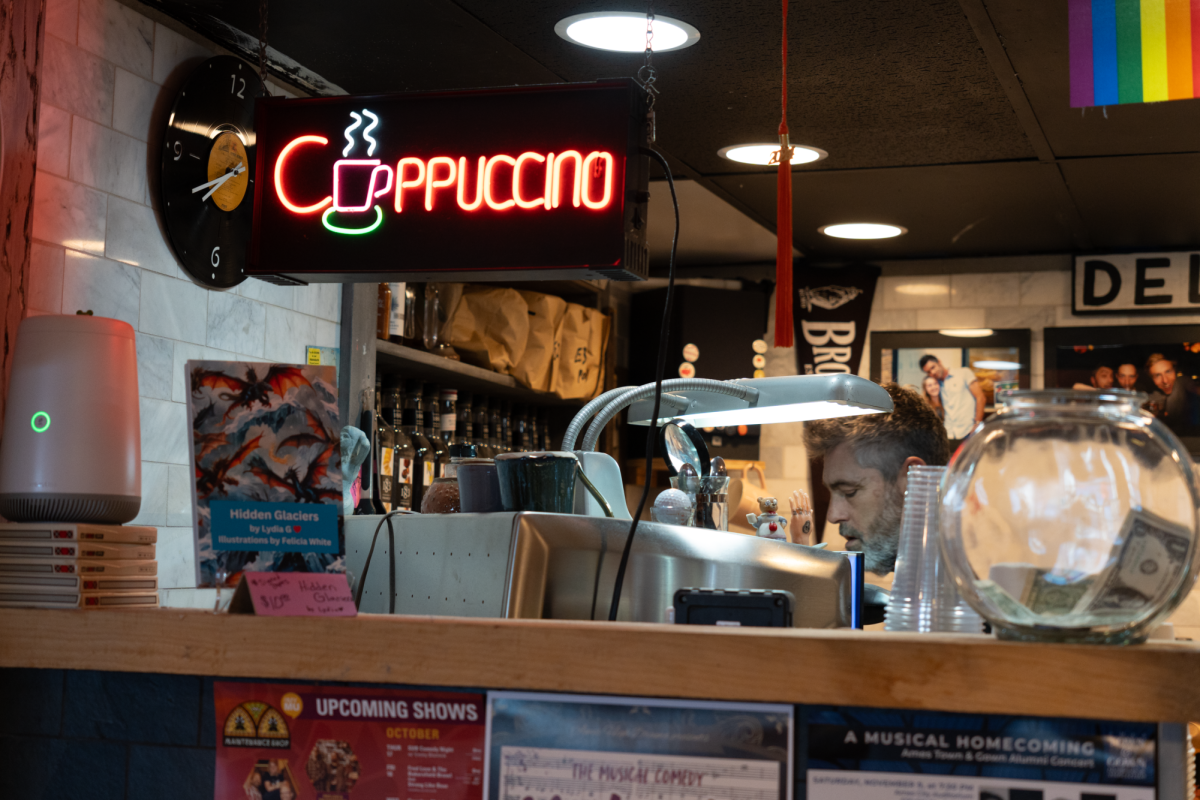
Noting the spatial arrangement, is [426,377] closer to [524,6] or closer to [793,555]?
[524,6]

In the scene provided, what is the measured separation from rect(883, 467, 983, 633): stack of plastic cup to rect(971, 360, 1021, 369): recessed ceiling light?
371 cm

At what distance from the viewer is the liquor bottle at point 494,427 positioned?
4.15 metres

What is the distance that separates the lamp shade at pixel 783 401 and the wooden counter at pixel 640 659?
1227 mm

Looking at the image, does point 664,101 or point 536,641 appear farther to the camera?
point 664,101

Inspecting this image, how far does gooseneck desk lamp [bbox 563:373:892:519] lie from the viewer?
2055 millimetres

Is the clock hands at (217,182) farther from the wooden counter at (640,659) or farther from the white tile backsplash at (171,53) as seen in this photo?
the wooden counter at (640,659)

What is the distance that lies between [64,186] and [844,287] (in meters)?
3.40

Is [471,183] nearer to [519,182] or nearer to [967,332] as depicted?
[519,182]

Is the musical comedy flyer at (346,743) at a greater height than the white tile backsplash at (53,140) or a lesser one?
lesser

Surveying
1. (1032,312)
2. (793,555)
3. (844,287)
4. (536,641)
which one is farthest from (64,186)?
(1032,312)

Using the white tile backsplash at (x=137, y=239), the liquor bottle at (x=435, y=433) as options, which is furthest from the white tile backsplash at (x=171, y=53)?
the liquor bottle at (x=435, y=433)

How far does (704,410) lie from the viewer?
240 centimetres

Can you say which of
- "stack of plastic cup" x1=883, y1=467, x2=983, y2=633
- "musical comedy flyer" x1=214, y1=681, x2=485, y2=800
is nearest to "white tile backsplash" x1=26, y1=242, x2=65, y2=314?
"musical comedy flyer" x1=214, y1=681, x2=485, y2=800

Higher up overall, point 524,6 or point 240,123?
point 524,6
